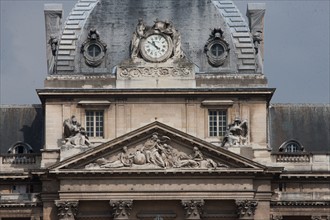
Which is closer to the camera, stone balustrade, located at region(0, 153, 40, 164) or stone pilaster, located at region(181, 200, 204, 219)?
stone pilaster, located at region(181, 200, 204, 219)

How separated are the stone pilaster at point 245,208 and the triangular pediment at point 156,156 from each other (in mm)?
1979

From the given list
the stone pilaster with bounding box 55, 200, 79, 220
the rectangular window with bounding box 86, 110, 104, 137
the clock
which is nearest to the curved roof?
the clock

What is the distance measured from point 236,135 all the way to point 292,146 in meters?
6.38

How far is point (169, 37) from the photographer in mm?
122812

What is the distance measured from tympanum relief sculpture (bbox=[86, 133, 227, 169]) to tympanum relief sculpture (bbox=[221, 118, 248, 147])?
1871 millimetres

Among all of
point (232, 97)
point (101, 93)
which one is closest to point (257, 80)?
point (232, 97)

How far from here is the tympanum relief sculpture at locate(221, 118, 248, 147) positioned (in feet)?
397

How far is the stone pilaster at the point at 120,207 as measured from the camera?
120 meters

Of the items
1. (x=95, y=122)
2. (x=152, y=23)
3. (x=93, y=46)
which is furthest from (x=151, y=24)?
(x=95, y=122)

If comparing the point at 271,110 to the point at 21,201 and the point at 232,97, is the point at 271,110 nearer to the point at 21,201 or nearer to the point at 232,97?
the point at 232,97

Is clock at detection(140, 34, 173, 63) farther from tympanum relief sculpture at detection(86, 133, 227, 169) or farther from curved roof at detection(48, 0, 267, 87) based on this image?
tympanum relief sculpture at detection(86, 133, 227, 169)

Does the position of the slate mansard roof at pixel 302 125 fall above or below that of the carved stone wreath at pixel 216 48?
below

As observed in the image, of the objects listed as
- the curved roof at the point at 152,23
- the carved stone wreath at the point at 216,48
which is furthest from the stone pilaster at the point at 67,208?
the carved stone wreath at the point at 216,48

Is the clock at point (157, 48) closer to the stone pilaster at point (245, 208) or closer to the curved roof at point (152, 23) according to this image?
the curved roof at point (152, 23)
